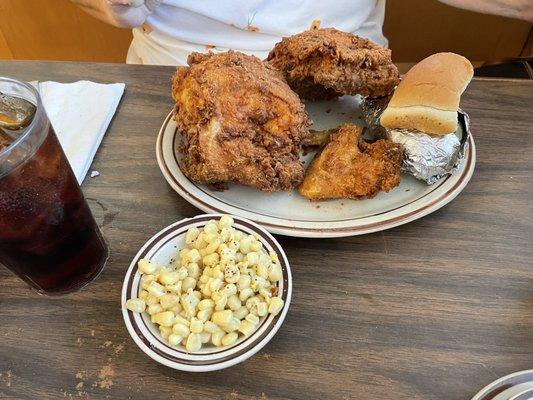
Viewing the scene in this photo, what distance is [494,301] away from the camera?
2.69ft

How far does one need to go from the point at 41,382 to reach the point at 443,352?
2.04 feet

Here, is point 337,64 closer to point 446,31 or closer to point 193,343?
point 193,343

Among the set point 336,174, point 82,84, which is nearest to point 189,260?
point 336,174

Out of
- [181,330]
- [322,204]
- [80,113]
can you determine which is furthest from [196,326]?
[80,113]

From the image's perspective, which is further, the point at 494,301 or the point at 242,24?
the point at 242,24

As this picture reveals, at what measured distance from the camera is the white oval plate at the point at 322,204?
90cm

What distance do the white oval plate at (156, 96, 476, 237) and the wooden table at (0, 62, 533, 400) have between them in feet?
0.14

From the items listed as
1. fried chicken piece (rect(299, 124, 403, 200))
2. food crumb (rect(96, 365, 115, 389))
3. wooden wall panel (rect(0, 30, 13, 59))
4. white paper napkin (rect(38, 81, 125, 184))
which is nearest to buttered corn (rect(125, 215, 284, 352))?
food crumb (rect(96, 365, 115, 389))

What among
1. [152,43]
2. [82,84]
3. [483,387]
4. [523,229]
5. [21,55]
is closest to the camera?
[483,387]

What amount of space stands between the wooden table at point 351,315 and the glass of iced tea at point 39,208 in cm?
5

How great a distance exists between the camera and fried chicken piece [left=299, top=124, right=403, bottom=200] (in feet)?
3.15

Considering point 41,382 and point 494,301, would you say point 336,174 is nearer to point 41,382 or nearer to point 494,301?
point 494,301

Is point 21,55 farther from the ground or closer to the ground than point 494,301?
closer to the ground

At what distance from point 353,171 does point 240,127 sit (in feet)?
0.79
